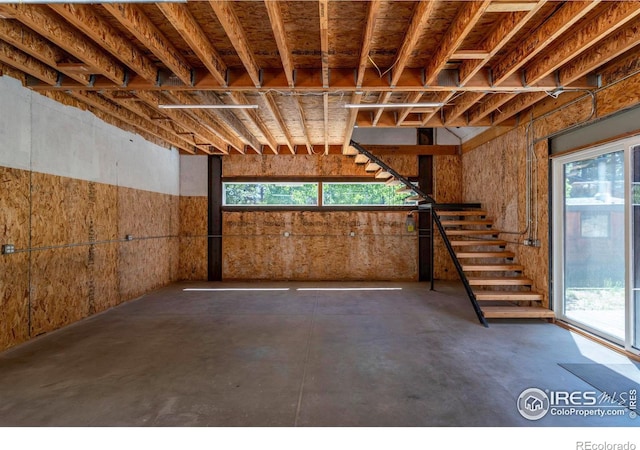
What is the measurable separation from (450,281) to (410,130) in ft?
12.5

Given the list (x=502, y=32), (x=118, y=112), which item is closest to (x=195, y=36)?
(x=502, y=32)

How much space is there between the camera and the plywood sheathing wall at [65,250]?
389 centimetres

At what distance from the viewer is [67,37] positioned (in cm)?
314

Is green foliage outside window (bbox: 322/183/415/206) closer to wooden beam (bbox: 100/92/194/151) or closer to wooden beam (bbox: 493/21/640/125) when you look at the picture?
wooden beam (bbox: 100/92/194/151)

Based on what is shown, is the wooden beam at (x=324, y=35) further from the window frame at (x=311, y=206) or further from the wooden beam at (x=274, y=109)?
the window frame at (x=311, y=206)

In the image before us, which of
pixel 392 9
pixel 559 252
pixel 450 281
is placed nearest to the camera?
pixel 392 9

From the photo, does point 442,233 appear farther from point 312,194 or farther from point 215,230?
point 215,230

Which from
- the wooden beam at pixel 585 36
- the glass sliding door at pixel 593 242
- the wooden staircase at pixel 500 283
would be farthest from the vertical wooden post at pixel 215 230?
the glass sliding door at pixel 593 242

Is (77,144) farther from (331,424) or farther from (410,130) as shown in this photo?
(410,130)

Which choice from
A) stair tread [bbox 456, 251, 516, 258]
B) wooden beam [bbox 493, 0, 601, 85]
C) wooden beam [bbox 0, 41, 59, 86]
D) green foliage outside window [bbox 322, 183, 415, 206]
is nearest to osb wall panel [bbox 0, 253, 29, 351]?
wooden beam [bbox 0, 41, 59, 86]

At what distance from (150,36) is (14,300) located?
3348 mm

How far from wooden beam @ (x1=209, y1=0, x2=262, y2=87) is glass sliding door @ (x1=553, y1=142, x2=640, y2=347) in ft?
13.9

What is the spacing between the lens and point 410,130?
8398mm
